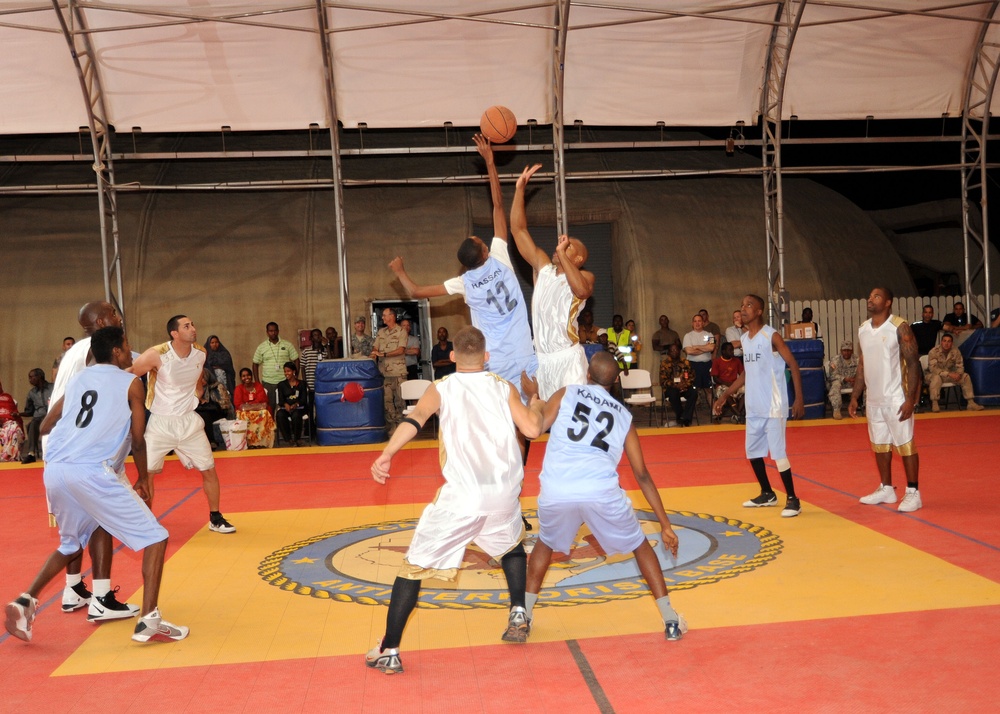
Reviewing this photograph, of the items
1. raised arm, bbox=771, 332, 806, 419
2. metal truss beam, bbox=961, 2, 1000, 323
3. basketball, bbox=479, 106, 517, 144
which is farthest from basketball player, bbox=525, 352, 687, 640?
metal truss beam, bbox=961, 2, 1000, 323

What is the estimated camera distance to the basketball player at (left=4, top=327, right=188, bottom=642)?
5648mm

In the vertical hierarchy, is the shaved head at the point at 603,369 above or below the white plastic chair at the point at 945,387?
above

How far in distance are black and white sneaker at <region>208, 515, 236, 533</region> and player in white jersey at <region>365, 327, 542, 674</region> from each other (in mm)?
4030

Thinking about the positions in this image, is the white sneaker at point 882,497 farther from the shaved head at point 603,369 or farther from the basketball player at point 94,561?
the basketball player at point 94,561

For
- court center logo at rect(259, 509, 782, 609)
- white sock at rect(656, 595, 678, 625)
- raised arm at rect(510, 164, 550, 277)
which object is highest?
raised arm at rect(510, 164, 550, 277)

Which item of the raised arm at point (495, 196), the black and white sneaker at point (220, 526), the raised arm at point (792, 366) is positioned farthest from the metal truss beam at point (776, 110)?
the black and white sneaker at point (220, 526)

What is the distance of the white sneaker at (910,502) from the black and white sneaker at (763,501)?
109 cm

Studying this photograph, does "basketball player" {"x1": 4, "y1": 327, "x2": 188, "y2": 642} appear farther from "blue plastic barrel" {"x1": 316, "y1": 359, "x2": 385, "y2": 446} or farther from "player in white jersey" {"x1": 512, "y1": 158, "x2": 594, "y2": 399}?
"blue plastic barrel" {"x1": 316, "y1": 359, "x2": 385, "y2": 446}

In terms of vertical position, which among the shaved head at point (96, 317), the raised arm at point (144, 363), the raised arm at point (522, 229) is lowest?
the raised arm at point (144, 363)

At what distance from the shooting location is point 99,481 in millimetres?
5637

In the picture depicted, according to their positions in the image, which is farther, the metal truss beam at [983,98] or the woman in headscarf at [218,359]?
the metal truss beam at [983,98]

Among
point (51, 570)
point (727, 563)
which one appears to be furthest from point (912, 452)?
point (51, 570)

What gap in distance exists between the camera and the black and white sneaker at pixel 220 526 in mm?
8859

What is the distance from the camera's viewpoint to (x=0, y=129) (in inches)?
658
